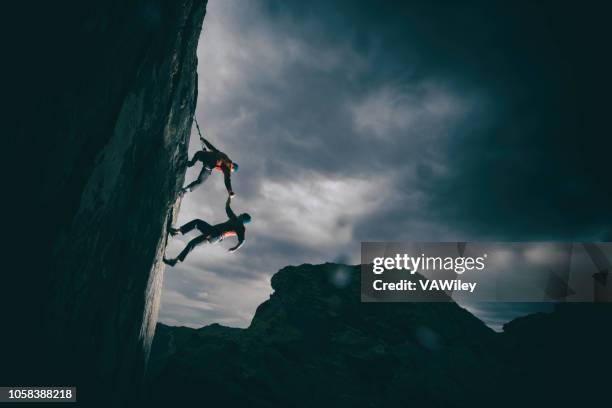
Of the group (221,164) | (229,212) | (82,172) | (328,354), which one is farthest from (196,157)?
(328,354)

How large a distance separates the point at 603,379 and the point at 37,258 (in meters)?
52.3

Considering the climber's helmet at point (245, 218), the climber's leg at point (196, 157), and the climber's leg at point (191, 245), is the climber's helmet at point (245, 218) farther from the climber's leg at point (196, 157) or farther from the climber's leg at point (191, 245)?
the climber's leg at point (196, 157)

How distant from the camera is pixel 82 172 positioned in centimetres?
439

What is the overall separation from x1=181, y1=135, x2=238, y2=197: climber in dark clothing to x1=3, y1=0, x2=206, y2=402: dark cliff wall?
2682 mm

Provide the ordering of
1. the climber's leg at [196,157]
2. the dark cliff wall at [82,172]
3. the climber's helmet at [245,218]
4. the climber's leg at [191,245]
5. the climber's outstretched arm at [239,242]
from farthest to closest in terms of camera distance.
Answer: the climber's helmet at [245,218], the climber's outstretched arm at [239,242], the climber's leg at [196,157], the climber's leg at [191,245], the dark cliff wall at [82,172]

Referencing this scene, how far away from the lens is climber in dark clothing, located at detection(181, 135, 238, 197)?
9.60 metres

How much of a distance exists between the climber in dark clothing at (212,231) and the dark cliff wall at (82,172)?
2.66 metres

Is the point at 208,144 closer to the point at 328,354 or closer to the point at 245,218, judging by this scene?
the point at 245,218

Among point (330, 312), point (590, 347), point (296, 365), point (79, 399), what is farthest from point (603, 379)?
point (79, 399)

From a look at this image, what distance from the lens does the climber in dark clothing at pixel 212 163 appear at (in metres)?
9.60

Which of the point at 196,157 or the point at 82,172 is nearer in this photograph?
the point at 82,172

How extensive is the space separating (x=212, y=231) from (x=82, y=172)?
219 inches

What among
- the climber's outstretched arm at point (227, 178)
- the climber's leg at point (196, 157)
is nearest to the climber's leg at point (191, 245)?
the climber's outstretched arm at point (227, 178)

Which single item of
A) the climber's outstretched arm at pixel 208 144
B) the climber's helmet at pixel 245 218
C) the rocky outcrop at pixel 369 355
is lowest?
the rocky outcrop at pixel 369 355
